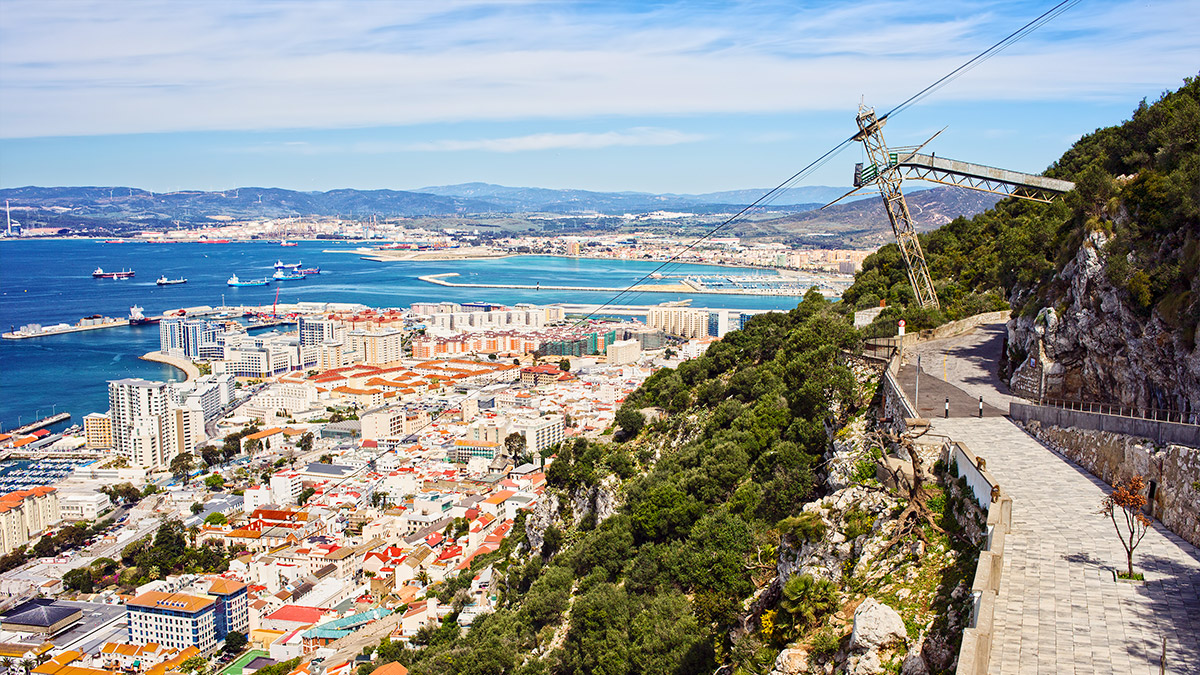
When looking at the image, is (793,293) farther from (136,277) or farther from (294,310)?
(136,277)

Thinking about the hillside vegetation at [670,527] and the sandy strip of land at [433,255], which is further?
the sandy strip of land at [433,255]

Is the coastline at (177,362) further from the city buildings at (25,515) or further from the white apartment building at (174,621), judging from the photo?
the white apartment building at (174,621)

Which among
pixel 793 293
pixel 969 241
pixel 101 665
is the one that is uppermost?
pixel 969 241

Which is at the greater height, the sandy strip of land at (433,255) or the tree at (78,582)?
the sandy strip of land at (433,255)

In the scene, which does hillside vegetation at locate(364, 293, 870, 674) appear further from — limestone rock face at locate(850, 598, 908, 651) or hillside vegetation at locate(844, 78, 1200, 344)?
limestone rock face at locate(850, 598, 908, 651)

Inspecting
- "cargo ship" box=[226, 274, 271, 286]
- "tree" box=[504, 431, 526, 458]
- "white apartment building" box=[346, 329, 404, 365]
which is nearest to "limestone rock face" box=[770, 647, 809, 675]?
"tree" box=[504, 431, 526, 458]

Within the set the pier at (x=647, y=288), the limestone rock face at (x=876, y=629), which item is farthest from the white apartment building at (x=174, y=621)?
the pier at (x=647, y=288)

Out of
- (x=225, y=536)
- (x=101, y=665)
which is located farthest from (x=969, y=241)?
(x=225, y=536)

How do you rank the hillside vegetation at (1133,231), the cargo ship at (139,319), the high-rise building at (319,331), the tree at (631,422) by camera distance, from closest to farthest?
the hillside vegetation at (1133,231)
the tree at (631,422)
the high-rise building at (319,331)
the cargo ship at (139,319)
